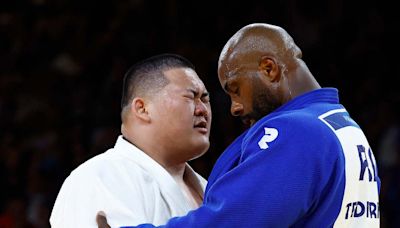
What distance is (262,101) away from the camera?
2854 mm

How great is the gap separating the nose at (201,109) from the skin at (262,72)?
1.51 ft

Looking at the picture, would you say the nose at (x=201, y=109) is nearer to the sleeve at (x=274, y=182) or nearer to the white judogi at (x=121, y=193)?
the white judogi at (x=121, y=193)

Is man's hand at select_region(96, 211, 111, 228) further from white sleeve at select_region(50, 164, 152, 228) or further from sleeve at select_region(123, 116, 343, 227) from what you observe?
sleeve at select_region(123, 116, 343, 227)

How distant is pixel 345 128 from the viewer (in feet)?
9.23

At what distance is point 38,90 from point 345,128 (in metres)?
5.49

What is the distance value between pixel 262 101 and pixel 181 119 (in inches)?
22.5

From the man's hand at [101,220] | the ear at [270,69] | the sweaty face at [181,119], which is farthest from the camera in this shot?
the sweaty face at [181,119]

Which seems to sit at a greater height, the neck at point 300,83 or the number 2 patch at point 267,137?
the neck at point 300,83

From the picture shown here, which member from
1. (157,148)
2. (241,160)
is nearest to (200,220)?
(241,160)

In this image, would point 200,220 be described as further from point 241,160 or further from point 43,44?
point 43,44

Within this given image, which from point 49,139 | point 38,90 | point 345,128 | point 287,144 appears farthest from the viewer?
point 38,90

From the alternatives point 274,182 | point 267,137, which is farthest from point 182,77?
point 274,182

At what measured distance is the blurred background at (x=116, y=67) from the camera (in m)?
6.71

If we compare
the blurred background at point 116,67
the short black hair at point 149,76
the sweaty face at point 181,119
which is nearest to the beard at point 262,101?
the sweaty face at point 181,119
